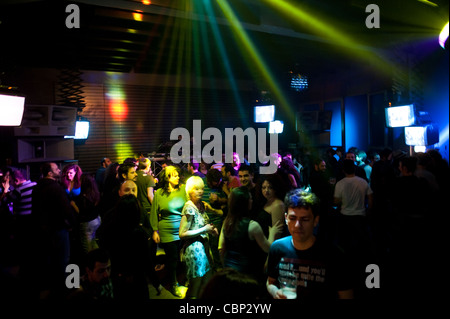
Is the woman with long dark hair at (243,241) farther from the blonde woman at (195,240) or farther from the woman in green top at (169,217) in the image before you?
the woman in green top at (169,217)

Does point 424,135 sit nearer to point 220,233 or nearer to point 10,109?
point 220,233

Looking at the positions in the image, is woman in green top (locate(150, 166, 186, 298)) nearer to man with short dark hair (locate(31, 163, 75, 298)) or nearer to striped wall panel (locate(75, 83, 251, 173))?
man with short dark hair (locate(31, 163, 75, 298))

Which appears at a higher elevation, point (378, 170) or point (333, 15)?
point (333, 15)

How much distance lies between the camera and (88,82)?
10.4m

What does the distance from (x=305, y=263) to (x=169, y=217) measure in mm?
2077

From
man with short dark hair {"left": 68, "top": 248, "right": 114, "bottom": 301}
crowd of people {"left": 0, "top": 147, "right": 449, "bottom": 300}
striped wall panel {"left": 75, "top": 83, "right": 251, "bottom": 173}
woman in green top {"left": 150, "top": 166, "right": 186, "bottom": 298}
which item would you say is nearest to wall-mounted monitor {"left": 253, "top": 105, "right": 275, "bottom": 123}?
striped wall panel {"left": 75, "top": 83, "right": 251, "bottom": 173}

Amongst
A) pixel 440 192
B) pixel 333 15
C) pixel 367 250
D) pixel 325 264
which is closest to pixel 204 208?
pixel 325 264

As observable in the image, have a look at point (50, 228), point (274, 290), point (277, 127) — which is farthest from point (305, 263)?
point (277, 127)

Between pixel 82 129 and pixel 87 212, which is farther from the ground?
pixel 82 129

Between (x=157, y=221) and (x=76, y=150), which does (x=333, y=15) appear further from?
(x=76, y=150)

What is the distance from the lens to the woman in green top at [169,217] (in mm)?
Answer: 3689

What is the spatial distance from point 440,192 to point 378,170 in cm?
95

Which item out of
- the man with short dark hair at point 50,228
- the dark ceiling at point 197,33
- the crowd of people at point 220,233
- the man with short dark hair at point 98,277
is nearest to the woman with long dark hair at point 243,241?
the crowd of people at point 220,233

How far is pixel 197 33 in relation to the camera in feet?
22.5
